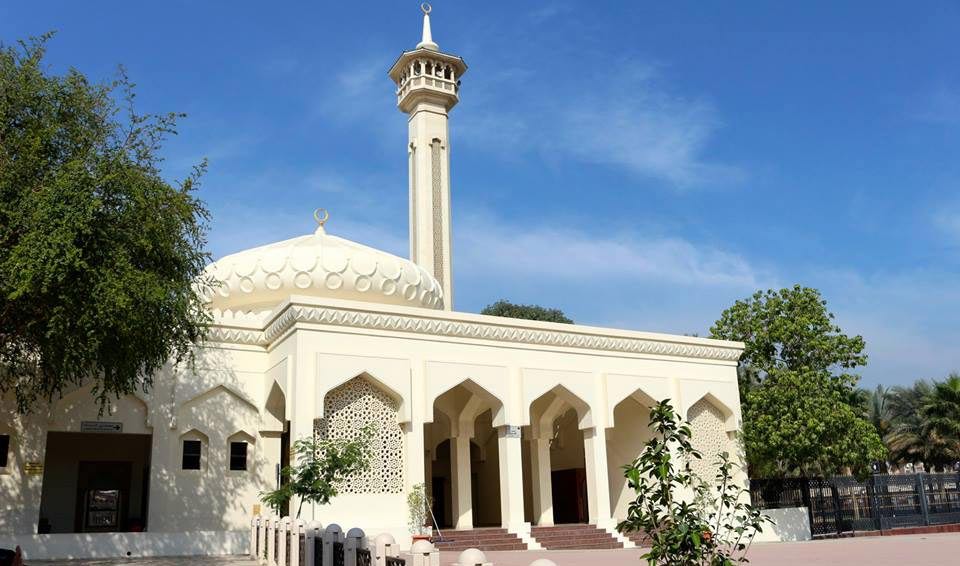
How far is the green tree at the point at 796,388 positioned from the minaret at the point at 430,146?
9375 millimetres

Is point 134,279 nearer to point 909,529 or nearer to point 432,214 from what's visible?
point 432,214

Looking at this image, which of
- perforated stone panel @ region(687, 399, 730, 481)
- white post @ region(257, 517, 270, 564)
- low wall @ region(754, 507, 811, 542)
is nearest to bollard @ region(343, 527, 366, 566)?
white post @ region(257, 517, 270, 564)

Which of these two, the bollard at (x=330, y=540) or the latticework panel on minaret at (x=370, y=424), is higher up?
the latticework panel on minaret at (x=370, y=424)

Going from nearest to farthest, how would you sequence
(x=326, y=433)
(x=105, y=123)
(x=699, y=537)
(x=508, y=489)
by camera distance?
(x=699, y=537), (x=105, y=123), (x=326, y=433), (x=508, y=489)

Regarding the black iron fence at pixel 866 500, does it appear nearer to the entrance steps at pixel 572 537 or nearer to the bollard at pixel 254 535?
the entrance steps at pixel 572 537

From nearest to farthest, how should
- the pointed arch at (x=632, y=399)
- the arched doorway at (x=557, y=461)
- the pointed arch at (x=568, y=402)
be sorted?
1. the pointed arch at (x=568, y=402)
2. the pointed arch at (x=632, y=399)
3. the arched doorway at (x=557, y=461)

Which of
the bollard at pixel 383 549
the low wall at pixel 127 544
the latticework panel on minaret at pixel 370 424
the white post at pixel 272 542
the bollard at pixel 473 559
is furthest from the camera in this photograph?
the latticework panel on minaret at pixel 370 424

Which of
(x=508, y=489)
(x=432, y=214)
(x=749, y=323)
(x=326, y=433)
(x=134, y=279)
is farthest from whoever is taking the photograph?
(x=432, y=214)

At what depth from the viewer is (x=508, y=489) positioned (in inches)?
608

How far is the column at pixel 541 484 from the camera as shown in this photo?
16891mm

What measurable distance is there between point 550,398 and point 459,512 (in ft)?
10.5

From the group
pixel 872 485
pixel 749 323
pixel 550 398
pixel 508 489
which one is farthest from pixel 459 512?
pixel 872 485

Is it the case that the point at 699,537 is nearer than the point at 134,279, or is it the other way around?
the point at 699,537

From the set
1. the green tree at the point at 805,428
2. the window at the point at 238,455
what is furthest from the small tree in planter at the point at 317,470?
the green tree at the point at 805,428
